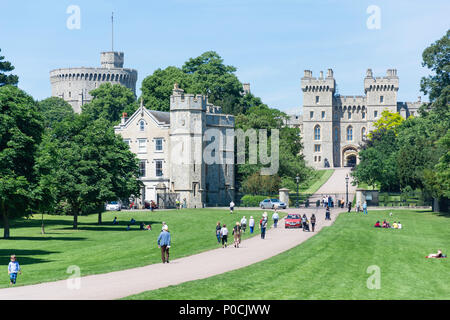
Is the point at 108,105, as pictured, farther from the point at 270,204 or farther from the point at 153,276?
the point at 153,276

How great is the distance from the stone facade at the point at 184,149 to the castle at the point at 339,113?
71.4 m

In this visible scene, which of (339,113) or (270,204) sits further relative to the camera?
(339,113)

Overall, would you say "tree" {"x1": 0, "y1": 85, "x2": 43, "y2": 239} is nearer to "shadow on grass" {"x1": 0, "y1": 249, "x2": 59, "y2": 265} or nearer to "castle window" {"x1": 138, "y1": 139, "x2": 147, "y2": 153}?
"shadow on grass" {"x1": 0, "y1": 249, "x2": 59, "y2": 265}

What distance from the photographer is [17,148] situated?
4444cm

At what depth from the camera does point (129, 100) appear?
433ft

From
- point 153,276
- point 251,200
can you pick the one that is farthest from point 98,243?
point 251,200

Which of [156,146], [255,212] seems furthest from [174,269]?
[156,146]

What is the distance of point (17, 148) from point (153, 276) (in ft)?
64.4

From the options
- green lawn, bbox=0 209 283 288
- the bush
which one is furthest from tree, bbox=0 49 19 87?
the bush

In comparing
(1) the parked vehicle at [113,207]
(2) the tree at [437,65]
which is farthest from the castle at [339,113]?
(1) the parked vehicle at [113,207]

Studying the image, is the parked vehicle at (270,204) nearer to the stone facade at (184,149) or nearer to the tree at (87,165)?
the stone facade at (184,149)

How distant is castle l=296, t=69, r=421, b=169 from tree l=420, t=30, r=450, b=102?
65184mm

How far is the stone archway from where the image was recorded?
163375 mm
